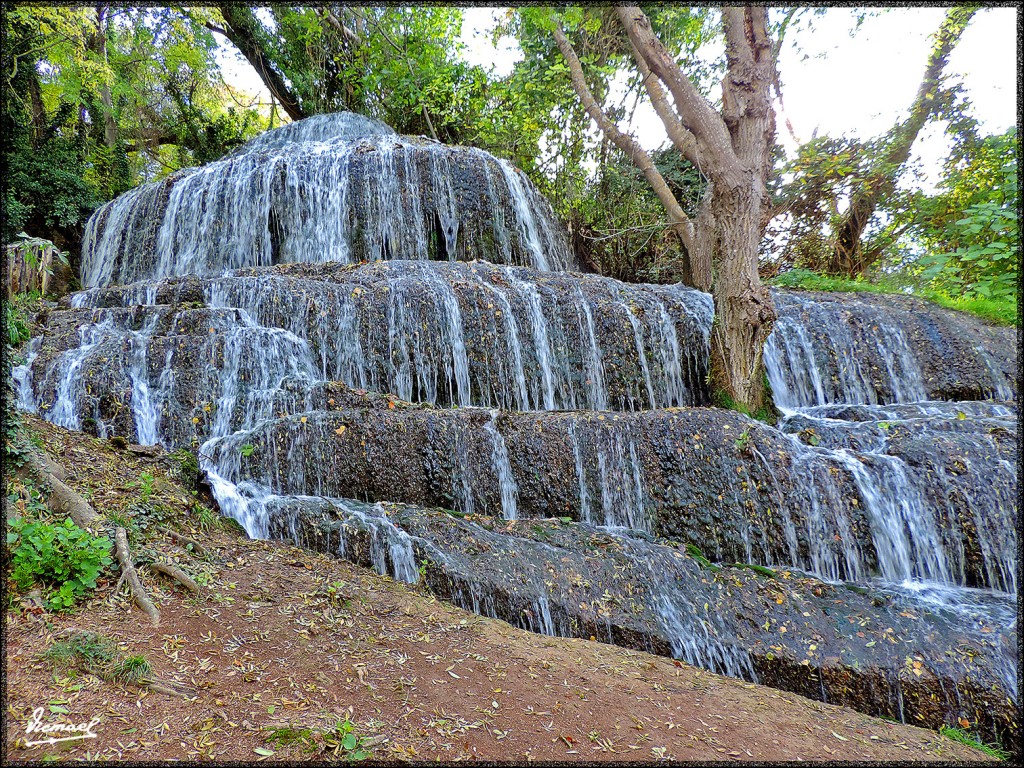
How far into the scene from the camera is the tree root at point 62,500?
3363 millimetres

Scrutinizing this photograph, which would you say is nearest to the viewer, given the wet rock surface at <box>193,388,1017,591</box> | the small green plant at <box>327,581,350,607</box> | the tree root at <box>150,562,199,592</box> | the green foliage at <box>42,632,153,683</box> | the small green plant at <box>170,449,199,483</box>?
the green foliage at <box>42,632,153,683</box>

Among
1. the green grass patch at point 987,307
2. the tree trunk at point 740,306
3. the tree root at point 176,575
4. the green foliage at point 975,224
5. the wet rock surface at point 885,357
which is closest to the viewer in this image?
the tree root at point 176,575

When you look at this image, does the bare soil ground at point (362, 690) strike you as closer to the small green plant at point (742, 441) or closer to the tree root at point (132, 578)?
the tree root at point (132, 578)

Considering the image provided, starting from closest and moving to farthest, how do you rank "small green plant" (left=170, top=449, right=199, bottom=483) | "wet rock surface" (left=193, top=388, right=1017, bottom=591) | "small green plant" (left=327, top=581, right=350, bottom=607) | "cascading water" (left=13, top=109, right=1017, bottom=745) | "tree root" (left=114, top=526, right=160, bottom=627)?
"tree root" (left=114, top=526, right=160, bottom=627)
"small green plant" (left=327, top=581, right=350, bottom=607)
"cascading water" (left=13, top=109, right=1017, bottom=745)
"small green plant" (left=170, top=449, right=199, bottom=483)
"wet rock surface" (left=193, top=388, right=1017, bottom=591)

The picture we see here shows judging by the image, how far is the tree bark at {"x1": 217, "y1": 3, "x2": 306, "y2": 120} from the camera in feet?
54.1

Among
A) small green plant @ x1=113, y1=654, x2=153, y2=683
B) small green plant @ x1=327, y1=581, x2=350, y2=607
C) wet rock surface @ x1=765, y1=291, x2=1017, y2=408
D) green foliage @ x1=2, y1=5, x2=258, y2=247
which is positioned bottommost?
small green plant @ x1=327, y1=581, x2=350, y2=607

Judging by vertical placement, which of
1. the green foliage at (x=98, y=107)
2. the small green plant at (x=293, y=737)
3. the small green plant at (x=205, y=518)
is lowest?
the small green plant at (x=293, y=737)

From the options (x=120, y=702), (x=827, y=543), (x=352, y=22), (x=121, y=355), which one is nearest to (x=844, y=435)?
(x=827, y=543)

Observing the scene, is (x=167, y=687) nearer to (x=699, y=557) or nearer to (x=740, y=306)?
(x=699, y=557)

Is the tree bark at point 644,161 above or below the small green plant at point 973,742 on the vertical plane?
above

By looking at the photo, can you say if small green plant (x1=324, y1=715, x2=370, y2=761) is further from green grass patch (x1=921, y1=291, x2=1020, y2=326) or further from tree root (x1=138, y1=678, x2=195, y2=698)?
green grass patch (x1=921, y1=291, x2=1020, y2=326)

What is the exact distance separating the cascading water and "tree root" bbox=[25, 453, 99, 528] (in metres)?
1.43

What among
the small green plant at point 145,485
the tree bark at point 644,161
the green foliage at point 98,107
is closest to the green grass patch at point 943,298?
the tree bark at point 644,161

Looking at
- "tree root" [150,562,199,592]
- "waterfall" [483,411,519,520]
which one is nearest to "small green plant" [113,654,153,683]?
"tree root" [150,562,199,592]
